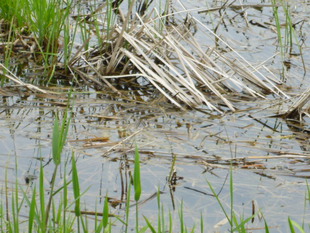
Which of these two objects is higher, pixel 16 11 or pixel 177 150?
pixel 16 11

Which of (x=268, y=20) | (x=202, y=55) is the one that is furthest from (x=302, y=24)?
(x=202, y=55)

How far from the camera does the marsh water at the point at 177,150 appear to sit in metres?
3.13

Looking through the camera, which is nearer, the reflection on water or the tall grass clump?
the reflection on water

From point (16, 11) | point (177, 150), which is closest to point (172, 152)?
point (177, 150)

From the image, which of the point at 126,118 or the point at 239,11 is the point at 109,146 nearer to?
the point at 126,118

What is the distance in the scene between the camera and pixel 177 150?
3.68 m

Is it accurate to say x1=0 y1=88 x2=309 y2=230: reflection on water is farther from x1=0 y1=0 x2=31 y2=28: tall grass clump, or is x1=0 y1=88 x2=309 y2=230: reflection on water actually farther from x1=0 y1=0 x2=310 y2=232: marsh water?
x1=0 y1=0 x2=31 y2=28: tall grass clump

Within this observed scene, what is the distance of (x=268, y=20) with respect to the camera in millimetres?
Answer: 6434

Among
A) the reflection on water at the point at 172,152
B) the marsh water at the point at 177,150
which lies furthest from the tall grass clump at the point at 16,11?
the reflection on water at the point at 172,152

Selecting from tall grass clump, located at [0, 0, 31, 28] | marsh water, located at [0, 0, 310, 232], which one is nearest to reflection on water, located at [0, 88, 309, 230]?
marsh water, located at [0, 0, 310, 232]

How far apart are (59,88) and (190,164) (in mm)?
1329

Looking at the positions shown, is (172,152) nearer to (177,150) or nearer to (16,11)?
(177,150)

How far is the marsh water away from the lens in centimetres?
313

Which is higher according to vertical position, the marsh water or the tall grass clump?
the tall grass clump
